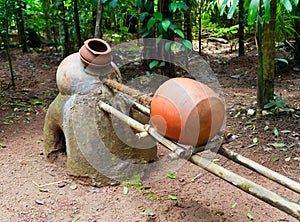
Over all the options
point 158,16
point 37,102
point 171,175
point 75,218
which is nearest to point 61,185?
point 75,218

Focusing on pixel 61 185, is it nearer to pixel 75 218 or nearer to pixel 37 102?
pixel 75 218

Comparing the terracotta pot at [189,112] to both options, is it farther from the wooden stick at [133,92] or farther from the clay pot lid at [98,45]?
the clay pot lid at [98,45]

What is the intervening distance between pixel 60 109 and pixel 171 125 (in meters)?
1.28

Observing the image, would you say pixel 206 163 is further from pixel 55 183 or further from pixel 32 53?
pixel 32 53

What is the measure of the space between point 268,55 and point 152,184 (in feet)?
5.65

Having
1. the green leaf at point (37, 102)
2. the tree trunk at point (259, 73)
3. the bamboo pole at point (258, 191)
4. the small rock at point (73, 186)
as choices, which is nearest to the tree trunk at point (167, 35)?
the tree trunk at point (259, 73)

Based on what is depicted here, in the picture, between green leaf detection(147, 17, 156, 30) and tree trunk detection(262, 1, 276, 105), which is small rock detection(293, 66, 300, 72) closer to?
tree trunk detection(262, 1, 276, 105)

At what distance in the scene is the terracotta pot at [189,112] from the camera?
188 cm

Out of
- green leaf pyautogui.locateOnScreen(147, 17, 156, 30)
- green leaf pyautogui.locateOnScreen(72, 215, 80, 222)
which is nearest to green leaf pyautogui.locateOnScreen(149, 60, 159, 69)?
green leaf pyautogui.locateOnScreen(147, 17, 156, 30)

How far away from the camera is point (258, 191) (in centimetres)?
173

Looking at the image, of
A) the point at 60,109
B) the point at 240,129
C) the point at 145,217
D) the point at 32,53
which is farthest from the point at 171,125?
the point at 32,53

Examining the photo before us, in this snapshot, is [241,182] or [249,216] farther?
[249,216]

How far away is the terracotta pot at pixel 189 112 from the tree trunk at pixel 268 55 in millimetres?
1783

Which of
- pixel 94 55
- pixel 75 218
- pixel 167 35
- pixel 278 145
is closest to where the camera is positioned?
pixel 75 218
